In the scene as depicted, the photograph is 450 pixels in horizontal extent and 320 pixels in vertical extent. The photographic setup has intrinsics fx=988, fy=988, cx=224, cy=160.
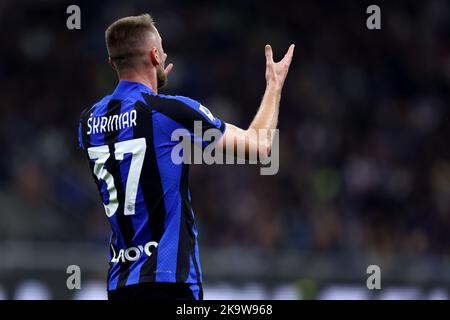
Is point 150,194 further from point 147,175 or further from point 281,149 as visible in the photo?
point 281,149

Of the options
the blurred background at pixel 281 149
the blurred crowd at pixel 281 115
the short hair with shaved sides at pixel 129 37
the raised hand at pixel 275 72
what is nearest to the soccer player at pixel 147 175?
the short hair with shaved sides at pixel 129 37

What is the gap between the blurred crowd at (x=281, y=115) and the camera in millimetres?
12234

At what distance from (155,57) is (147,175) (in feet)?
1.77

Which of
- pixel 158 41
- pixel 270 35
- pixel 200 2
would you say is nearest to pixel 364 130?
pixel 270 35

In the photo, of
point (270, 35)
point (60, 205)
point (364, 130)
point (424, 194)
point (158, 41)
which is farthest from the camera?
point (270, 35)

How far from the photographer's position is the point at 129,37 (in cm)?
431

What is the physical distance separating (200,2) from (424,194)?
4.89 meters

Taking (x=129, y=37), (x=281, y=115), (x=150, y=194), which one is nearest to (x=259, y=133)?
(x=150, y=194)

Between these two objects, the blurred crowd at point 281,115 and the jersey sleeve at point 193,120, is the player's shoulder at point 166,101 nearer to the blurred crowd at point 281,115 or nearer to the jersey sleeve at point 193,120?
the jersey sleeve at point 193,120

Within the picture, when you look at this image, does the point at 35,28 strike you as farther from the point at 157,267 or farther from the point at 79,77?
the point at 157,267

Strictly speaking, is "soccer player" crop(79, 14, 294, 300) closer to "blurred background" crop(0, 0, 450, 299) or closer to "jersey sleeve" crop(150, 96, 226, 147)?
"jersey sleeve" crop(150, 96, 226, 147)

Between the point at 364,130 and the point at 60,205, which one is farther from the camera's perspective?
the point at 364,130

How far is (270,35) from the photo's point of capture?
51.7 ft

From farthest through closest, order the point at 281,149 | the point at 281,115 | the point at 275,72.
Result: the point at 281,115
the point at 281,149
the point at 275,72
